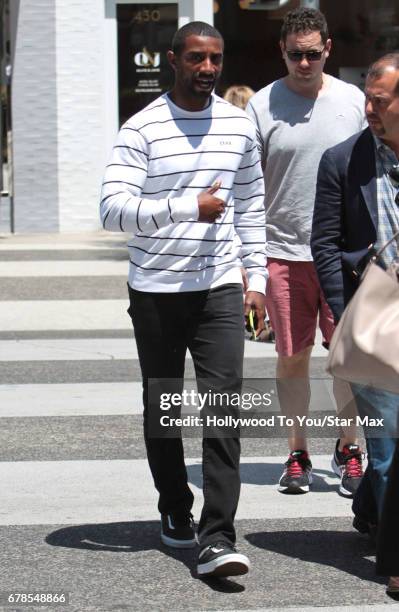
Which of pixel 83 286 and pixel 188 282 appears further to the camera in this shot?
pixel 83 286

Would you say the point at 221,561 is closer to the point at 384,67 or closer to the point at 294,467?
the point at 294,467

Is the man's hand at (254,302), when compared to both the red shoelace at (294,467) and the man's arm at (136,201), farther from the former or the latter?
the red shoelace at (294,467)

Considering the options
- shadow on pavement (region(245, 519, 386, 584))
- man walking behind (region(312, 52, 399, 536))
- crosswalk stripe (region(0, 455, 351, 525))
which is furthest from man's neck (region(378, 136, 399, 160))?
crosswalk stripe (region(0, 455, 351, 525))

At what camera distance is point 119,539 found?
16.7ft

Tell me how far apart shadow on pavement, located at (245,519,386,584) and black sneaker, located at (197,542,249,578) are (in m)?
0.35

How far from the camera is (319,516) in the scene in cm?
541

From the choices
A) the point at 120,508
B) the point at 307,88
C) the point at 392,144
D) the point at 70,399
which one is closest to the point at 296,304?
the point at 307,88

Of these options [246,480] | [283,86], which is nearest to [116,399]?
[246,480]

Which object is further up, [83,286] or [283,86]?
[283,86]

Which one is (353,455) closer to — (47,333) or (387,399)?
(387,399)

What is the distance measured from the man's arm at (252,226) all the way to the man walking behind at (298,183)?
0.90m

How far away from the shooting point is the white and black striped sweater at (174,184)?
465cm

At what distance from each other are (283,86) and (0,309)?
594 centimetres

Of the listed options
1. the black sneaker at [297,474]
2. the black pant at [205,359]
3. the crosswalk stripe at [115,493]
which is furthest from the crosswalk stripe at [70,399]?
the black pant at [205,359]
